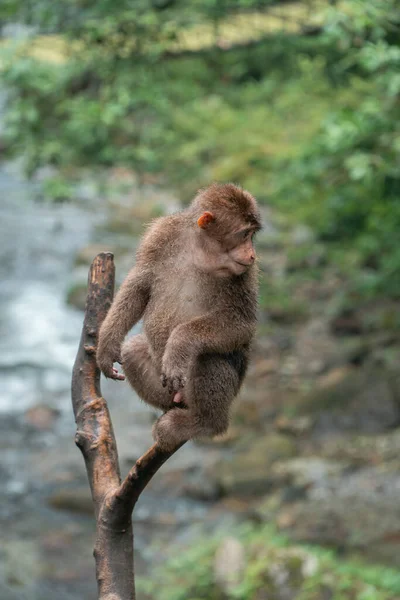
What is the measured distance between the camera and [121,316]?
3686mm

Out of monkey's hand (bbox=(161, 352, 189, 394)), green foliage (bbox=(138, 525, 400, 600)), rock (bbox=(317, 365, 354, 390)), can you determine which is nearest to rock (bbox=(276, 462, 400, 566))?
green foliage (bbox=(138, 525, 400, 600))

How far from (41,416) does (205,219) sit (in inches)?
350

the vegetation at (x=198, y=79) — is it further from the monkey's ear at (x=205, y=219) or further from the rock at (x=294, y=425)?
the monkey's ear at (x=205, y=219)

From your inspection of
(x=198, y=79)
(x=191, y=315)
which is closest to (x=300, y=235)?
(x=198, y=79)

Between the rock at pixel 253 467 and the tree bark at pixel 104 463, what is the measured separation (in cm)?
650

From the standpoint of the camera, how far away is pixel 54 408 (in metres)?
12.0

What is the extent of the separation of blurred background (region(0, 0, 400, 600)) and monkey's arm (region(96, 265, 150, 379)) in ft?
8.92

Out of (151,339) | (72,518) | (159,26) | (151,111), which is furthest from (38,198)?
(151,339)

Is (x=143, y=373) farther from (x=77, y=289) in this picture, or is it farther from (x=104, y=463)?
(x=77, y=289)

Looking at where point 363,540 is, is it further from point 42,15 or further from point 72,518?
point 42,15

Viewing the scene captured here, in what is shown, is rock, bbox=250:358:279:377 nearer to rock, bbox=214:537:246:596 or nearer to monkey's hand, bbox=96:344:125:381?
rock, bbox=214:537:246:596

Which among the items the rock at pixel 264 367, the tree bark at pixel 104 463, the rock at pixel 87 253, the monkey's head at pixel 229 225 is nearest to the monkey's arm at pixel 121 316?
the tree bark at pixel 104 463

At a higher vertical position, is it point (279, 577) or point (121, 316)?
point (279, 577)

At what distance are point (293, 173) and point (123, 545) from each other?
564 centimetres
